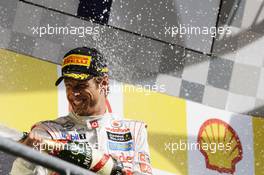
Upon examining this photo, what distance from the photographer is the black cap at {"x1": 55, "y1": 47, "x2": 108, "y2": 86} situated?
2729 mm

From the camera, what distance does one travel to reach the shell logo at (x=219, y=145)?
438cm

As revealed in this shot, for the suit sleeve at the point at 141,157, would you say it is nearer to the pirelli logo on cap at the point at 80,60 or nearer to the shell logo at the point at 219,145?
the pirelli logo on cap at the point at 80,60

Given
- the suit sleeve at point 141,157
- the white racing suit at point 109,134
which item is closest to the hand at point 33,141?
the white racing suit at point 109,134

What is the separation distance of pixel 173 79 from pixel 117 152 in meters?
1.82

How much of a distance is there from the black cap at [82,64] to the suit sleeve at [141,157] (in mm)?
318

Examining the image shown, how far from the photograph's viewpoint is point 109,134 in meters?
2.77

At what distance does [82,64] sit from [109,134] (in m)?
0.31

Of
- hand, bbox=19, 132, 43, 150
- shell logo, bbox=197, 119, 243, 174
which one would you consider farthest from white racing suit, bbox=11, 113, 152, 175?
shell logo, bbox=197, 119, 243, 174

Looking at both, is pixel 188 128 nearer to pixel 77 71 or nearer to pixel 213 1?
pixel 213 1

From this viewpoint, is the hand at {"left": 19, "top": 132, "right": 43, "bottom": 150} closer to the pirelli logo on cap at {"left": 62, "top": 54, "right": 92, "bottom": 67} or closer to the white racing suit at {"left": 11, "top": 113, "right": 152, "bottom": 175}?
the white racing suit at {"left": 11, "top": 113, "right": 152, "bottom": 175}

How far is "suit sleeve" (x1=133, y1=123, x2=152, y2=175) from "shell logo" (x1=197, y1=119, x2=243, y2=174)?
161cm

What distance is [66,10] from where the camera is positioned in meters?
4.32

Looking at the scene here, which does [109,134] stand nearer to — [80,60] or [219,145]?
[80,60]

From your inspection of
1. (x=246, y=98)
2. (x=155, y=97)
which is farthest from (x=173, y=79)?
(x=246, y=98)
